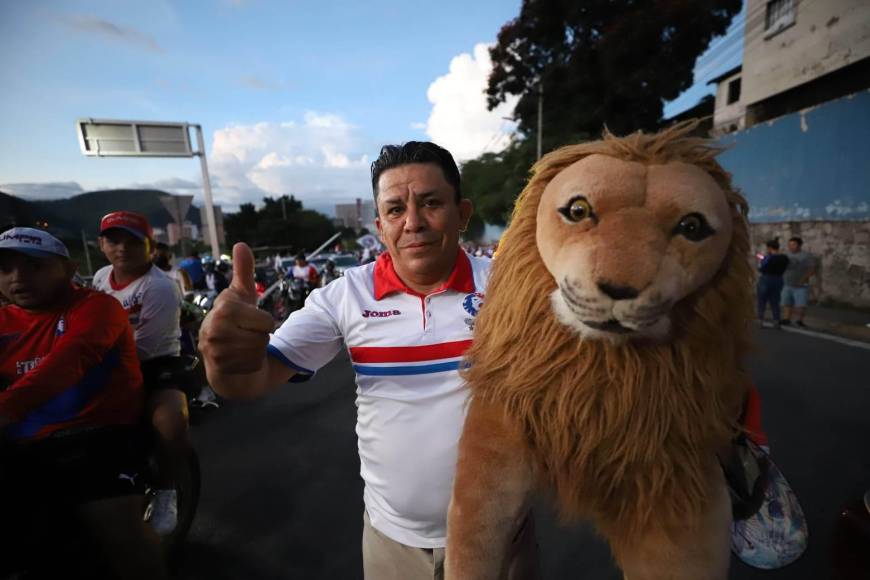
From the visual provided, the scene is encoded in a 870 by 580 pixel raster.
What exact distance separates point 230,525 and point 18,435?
1.44 m

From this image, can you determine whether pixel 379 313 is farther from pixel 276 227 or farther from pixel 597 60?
pixel 276 227

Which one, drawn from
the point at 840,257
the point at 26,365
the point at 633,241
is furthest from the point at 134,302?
the point at 840,257

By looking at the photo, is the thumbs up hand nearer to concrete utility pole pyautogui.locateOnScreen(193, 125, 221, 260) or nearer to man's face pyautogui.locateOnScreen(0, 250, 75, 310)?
man's face pyautogui.locateOnScreen(0, 250, 75, 310)

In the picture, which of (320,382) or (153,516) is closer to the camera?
(153,516)

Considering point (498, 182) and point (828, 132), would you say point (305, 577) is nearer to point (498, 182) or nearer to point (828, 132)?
point (828, 132)

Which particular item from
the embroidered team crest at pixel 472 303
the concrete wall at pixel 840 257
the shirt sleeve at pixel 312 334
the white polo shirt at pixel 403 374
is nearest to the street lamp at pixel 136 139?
the shirt sleeve at pixel 312 334

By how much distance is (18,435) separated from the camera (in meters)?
1.78

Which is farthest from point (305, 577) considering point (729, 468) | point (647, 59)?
point (647, 59)

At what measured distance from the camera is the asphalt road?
2.34 metres

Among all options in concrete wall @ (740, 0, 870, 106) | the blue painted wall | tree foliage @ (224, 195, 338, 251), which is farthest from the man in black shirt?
tree foliage @ (224, 195, 338, 251)

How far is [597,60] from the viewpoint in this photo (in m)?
15.2

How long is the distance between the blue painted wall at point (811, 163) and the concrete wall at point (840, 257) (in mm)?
217

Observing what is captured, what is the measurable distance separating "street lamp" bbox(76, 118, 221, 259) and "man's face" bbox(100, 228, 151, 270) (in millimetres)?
11706

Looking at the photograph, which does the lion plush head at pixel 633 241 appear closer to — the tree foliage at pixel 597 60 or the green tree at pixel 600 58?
the tree foliage at pixel 597 60
